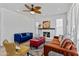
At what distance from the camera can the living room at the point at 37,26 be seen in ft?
6.28

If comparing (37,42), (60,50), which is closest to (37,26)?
(37,42)

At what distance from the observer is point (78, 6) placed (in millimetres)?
1926

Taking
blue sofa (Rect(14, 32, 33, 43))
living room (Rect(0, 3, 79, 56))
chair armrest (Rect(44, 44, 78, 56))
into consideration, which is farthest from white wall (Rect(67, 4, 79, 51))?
blue sofa (Rect(14, 32, 33, 43))

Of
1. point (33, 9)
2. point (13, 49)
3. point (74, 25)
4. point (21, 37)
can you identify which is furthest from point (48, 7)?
point (13, 49)

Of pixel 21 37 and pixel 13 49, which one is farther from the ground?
pixel 21 37

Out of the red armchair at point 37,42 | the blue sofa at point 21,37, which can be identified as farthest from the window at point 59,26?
the blue sofa at point 21,37

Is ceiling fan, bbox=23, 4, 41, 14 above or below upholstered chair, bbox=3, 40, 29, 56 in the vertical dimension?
above

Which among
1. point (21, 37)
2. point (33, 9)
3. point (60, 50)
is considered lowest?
point (60, 50)

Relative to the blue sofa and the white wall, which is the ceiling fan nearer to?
the blue sofa

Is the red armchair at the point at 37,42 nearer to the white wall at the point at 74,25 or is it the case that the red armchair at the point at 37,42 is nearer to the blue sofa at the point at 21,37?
the blue sofa at the point at 21,37

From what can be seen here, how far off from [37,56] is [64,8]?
0.73 meters

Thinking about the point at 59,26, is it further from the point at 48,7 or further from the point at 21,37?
the point at 21,37

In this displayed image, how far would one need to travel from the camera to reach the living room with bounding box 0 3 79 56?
1.91 m

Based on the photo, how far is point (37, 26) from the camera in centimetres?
194
